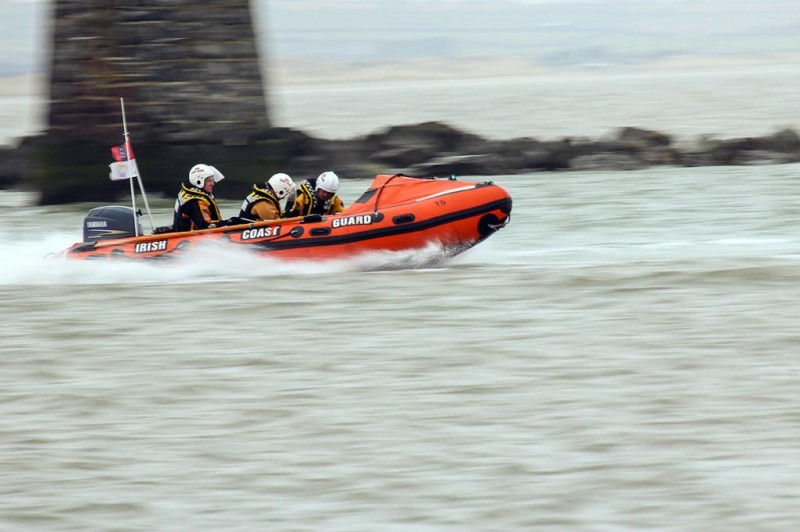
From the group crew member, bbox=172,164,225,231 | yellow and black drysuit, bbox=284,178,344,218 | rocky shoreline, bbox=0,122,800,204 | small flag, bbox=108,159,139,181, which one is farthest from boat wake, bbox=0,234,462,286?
rocky shoreline, bbox=0,122,800,204

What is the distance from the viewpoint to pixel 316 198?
14047 millimetres

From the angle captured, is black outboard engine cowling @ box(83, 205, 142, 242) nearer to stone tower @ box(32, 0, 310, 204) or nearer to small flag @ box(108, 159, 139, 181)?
small flag @ box(108, 159, 139, 181)

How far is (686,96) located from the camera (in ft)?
259

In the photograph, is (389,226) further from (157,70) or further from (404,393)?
(157,70)

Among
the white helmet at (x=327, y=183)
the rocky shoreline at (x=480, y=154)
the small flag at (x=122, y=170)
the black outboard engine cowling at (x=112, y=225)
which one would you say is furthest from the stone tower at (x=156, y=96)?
the white helmet at (x=327, y=183)

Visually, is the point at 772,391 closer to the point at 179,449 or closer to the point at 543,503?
the point at 543,503

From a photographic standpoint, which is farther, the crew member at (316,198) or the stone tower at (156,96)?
the stone tower at (156,96)

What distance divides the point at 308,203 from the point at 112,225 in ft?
7.75

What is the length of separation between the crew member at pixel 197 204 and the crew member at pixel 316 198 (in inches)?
33.6

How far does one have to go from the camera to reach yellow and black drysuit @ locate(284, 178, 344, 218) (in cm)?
1402

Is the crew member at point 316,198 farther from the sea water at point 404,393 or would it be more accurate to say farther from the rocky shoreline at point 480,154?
the rocky shoreline at point 480,154

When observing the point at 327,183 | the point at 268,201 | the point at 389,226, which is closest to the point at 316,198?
the point at 327,183

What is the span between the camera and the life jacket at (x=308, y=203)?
14016 mm

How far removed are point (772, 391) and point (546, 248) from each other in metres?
8.49
